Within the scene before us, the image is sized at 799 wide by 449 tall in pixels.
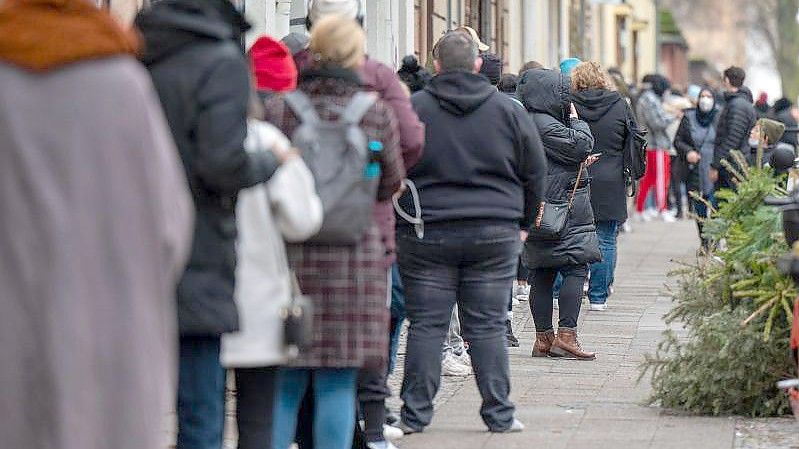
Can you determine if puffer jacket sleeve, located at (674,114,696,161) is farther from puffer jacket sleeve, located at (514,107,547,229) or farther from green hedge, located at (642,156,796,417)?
puffer jacket sleeve, located at (514,107,547,229)

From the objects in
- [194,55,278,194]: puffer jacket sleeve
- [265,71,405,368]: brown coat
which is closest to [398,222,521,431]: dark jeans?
[265,71,405,368]: brown coat

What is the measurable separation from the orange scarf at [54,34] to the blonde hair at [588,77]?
26.5 ft

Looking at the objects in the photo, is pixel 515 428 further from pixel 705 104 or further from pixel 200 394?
pixel 705 104

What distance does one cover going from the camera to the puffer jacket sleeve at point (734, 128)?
17.3 meters

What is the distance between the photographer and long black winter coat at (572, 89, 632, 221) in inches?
508

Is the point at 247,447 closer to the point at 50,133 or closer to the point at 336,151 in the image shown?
the point at 336,151

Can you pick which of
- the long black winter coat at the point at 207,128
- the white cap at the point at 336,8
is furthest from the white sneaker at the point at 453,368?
the long black winter coat at the point at 207,128

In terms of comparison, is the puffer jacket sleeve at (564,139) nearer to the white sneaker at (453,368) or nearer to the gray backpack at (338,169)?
the white sneaker at (453,368)

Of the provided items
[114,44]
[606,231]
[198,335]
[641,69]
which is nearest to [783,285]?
[198,335]

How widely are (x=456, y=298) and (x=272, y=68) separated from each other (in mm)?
1915

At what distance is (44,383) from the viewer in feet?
14.6

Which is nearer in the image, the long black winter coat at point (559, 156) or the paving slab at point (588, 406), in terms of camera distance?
the paving slab at point (588, 406)

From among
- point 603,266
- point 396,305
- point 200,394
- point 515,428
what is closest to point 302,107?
point 200,394

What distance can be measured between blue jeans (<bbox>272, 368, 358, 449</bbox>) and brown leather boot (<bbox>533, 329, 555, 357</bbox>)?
4536 mm
